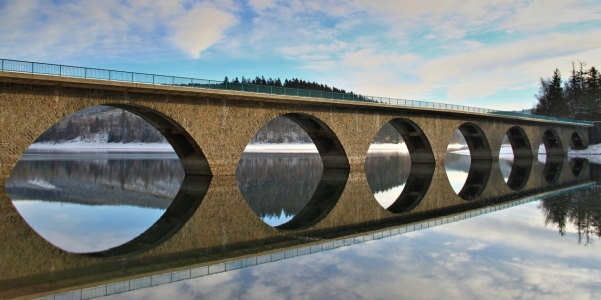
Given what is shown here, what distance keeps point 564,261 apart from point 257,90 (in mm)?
19698

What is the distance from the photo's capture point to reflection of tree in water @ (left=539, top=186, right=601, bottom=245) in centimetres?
1199

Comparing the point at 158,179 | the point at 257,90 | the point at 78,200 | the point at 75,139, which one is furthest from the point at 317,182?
the point at 75,139

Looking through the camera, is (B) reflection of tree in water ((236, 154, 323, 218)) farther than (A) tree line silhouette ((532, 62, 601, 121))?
No

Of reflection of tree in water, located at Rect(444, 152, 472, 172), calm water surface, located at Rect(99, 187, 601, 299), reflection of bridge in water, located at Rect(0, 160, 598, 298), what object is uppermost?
reflection of tree in water, located at Rect(444, 152, 472, 172)

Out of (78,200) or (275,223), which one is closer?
(275,223)

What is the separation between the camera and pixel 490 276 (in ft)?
26.4

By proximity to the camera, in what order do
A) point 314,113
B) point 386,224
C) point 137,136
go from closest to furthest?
point 386,224 → point 314,113 → point 137,136

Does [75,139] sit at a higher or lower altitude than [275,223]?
higher

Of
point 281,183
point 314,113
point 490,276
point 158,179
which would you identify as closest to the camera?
point 490,276

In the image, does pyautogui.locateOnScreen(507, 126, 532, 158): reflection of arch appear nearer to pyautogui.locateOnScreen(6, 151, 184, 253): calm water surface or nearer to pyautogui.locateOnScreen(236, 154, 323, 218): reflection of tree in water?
pyautogui.locateOnScreen(236, 154, 323, 218): reflection of tree in water

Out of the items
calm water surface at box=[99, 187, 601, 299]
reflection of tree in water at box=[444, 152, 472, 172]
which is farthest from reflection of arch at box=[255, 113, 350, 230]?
reflection of tree in water at box=[444, 152, 472, 172]

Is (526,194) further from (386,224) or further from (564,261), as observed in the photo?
(564,261)

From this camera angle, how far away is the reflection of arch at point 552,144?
202 ft

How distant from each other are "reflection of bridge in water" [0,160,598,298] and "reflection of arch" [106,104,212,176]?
7009mm
